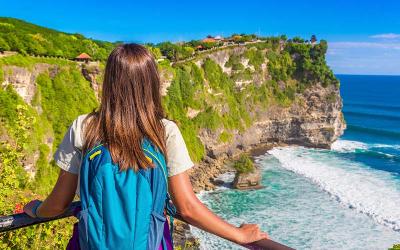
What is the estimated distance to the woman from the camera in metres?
2.34

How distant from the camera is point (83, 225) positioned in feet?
7.27

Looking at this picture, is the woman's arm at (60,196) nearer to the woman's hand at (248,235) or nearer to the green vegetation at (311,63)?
the woman's hand at (248,235)

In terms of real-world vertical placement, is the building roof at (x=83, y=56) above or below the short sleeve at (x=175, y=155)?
above

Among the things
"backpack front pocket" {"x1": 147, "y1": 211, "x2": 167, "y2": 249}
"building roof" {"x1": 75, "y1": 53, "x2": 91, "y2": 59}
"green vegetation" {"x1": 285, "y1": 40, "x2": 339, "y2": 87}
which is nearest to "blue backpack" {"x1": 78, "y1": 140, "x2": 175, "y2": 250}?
"backpack front pocket" {"x1": 147, "y1": 211, "x2": 167, "y2": 249}

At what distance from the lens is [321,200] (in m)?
33.8

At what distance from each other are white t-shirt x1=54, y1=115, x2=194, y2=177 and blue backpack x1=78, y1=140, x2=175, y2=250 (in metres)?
0.15

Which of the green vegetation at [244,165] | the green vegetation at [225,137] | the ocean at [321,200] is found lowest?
the ocean at [321,200]

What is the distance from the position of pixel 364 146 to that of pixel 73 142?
60.8 meters

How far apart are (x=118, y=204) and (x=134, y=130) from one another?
45 cm

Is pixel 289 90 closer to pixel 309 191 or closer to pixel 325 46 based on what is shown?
pixel 325 46

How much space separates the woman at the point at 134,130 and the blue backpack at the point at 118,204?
0.10 metres

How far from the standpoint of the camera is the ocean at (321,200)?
26281 millimetres

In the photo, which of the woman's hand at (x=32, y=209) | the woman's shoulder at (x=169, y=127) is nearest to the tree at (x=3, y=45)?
the woman's hand at (x=32, y=209)

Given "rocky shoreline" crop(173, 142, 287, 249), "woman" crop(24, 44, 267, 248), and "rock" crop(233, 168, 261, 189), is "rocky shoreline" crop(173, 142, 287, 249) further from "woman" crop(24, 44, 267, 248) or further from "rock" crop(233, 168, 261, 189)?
"woman" crop(24, 44, 267, 248)
